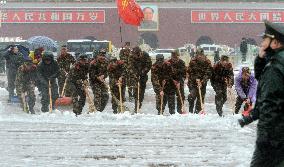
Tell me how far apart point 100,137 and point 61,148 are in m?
1.23

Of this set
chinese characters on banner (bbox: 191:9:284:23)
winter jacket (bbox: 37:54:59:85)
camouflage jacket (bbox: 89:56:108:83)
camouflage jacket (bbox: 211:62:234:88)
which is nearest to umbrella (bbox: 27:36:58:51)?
chinese characters on banner (bbox: 191:9:284:23)

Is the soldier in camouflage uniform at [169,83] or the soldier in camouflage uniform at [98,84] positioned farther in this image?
the soldier in camouflage uniform at [169,83]

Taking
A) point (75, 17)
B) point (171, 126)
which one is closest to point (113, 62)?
point (171, 126)

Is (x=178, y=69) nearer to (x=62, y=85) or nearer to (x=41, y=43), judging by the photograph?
(x=62, y=85)

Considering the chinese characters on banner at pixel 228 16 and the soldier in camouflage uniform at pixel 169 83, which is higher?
the soldier in camouflage uniform at pixel 169 83

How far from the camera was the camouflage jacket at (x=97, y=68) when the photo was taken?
14427 millimetres

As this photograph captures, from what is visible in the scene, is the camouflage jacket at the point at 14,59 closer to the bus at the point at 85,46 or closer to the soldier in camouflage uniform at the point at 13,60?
the soldier in camouflage uniform at the point at 13,60

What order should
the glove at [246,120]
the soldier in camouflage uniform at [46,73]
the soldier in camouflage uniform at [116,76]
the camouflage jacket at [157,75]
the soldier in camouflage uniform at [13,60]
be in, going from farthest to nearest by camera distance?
the soldier in camouflage uniform at [13,60]
the soldier in camouflage uniform at [46,73]
the soldier in camouflage uniform at [116,76]
the camouflage jacket at [157,75]
the glove at [246,120]

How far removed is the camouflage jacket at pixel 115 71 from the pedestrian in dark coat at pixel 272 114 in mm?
10657

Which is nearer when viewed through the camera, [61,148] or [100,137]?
[61,148]

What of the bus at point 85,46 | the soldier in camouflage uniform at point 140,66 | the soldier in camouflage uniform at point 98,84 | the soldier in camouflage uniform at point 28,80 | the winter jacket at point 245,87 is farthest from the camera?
the bus at point 85,46

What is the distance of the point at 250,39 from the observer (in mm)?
51031

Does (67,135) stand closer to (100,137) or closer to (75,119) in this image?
(100,137)

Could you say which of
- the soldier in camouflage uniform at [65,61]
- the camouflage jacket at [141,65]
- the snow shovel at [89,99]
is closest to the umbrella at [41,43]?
the soldier in camouflage uniform at [65,61]
